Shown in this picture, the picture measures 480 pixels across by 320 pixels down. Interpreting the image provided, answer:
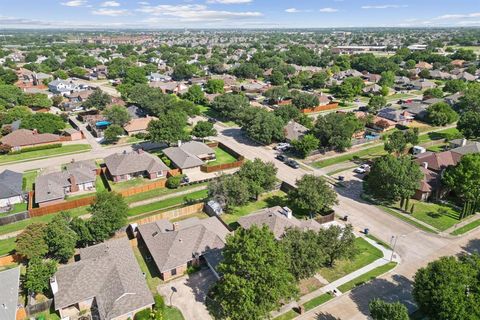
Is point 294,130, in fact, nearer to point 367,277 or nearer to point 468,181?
point 468,181

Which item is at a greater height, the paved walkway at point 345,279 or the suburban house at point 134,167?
the suburban house at point 134,167

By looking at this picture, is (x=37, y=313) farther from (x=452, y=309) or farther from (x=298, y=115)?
(x=298, y=115)

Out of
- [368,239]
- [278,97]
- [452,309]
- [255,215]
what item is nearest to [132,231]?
[255,215]

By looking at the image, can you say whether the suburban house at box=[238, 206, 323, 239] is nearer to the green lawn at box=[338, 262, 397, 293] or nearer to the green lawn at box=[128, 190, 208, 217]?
the green lawn at box=[338, 262, 397, 293]

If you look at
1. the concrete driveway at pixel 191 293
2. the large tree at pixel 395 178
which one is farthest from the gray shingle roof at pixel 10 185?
the large tree at pixel 395 178

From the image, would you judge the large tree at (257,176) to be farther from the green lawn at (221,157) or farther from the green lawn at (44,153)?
the green lawn at (44,153)

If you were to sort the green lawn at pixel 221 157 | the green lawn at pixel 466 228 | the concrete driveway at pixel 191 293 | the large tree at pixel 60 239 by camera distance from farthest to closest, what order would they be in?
1. the green lawn at pixel 221 157
2. the green lawn at pixel 466 228
3. the large tree at pixel 60 239
4. the concrete driveway at pixel 191 293
